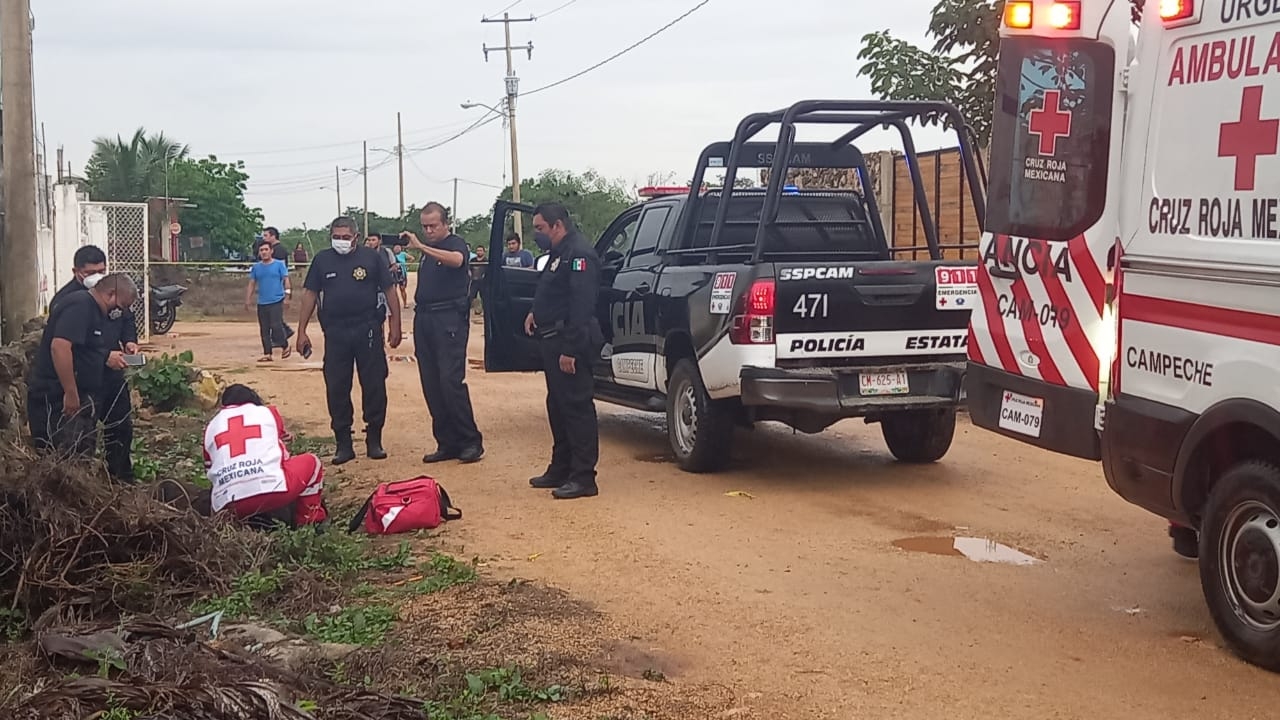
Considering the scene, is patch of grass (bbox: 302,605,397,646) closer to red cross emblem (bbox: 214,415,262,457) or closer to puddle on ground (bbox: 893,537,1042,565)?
red cross emblem (bbox: 214,415,262,457)

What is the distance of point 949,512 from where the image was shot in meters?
7.88

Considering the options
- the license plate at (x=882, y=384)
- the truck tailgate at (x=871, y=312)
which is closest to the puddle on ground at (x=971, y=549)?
the license plate at (x=882, y=384)

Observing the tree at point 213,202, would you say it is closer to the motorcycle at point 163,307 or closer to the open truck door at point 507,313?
the motorcycle at point 163,307

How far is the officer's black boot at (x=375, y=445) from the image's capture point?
33.3 ft

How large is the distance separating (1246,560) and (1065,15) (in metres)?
2.37

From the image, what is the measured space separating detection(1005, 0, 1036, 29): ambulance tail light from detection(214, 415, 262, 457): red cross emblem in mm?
4112

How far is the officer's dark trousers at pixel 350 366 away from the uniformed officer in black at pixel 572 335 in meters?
1.82

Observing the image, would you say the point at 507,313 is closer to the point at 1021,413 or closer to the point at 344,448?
the point at 344,448

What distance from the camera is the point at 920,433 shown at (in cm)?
941

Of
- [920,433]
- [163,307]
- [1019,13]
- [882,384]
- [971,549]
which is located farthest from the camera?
[163,307]

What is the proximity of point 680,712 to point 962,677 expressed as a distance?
109cm

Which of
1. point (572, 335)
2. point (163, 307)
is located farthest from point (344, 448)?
point (163, 307)

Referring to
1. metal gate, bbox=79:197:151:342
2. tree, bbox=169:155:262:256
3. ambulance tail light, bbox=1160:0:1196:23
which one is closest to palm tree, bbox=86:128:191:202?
tree, bbox=169:155:262:256

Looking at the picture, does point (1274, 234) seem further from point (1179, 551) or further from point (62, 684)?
point (62, 684)
